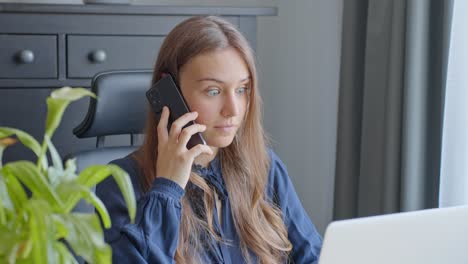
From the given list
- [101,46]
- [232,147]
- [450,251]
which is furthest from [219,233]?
A: [101,46]

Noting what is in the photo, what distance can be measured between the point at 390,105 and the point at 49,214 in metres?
1.88

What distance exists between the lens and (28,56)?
2555mm

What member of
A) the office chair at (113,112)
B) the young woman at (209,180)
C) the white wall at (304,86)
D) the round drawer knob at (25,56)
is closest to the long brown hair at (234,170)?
the young woman at (209,180)

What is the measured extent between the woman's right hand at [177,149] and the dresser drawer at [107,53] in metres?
1.02

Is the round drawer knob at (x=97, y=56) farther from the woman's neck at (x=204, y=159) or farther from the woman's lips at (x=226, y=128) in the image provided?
the woman's lips at (x=226, y=128)

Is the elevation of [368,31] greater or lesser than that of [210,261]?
greater

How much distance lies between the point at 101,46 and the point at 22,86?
0.85 feet

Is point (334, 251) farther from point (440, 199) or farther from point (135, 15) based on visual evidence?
point (135, 15)

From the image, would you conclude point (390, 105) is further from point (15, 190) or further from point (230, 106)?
point (15, 190)

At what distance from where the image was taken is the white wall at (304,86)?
10.5ft

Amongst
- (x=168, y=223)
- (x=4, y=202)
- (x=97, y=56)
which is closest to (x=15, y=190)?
(x=4, y=202)

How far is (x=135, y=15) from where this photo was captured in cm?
264

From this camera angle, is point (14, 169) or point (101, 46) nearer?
point (14, 169)

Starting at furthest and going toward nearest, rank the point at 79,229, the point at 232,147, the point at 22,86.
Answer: the point at 22,86, the point at 232,147, the point at 79,229
